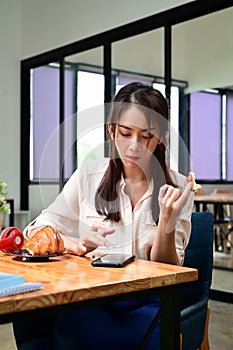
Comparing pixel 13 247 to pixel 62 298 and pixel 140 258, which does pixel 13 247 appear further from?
pixel 62 298

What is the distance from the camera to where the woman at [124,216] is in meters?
1.23

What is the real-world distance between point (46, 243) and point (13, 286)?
0.39 m

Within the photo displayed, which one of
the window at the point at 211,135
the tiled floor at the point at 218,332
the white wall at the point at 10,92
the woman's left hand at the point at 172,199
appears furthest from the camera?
the white wall at the point at 10,92

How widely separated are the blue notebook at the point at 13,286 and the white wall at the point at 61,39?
3.03 metres

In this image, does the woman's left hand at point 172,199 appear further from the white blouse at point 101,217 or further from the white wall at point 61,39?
the white wall at point 61,39

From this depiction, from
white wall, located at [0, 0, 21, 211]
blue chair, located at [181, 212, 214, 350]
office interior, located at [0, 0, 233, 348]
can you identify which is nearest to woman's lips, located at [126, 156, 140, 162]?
blue chair, located at [181, 212, 214, 350]

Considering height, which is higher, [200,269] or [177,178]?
[177,178]

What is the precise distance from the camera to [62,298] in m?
0.96

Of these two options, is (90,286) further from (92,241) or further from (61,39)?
(61,39)

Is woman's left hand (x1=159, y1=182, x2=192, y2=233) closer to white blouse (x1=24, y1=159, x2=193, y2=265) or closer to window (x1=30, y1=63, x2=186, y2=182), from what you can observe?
white blouse (x1=24, y1=159, x2=193, y2=265)

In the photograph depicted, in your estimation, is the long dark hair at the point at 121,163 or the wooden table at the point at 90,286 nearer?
the wooden table at the point at 90,286

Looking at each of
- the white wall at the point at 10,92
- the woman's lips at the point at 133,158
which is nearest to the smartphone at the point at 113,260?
the woman's lips at the point at 133,158

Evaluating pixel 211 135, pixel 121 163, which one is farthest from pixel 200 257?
pixel 211 135

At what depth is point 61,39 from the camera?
16.4 feet
